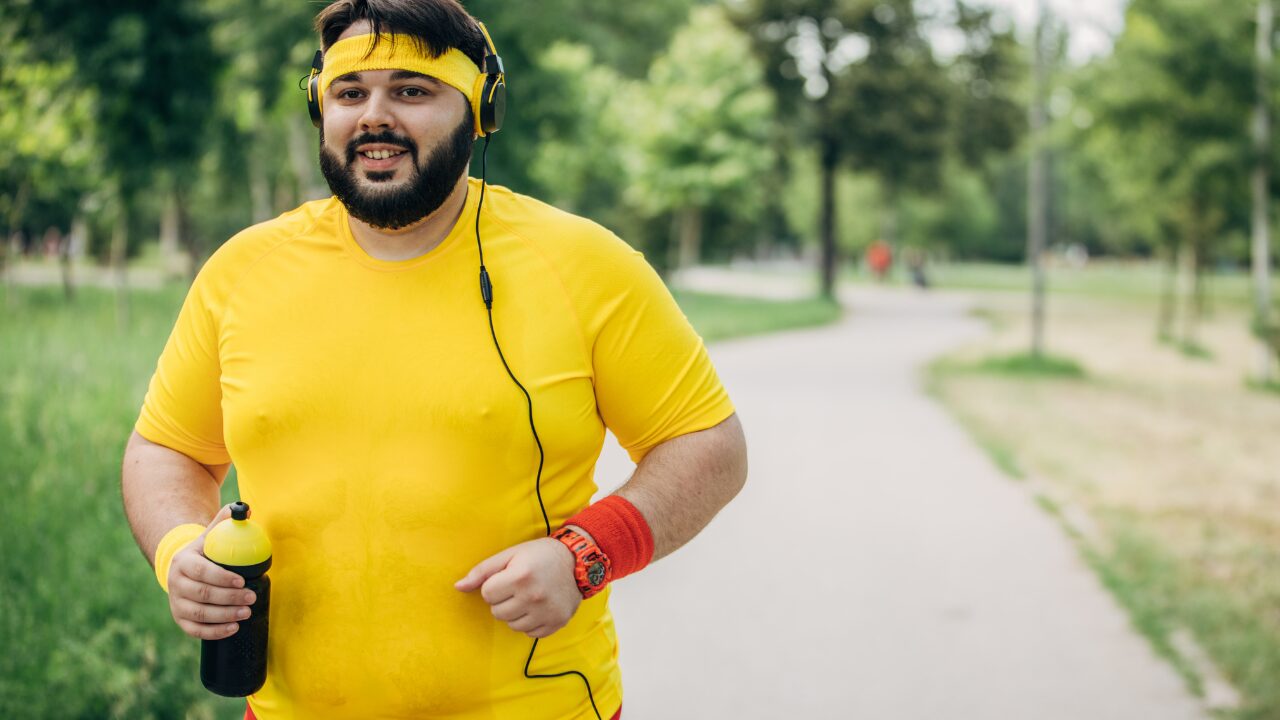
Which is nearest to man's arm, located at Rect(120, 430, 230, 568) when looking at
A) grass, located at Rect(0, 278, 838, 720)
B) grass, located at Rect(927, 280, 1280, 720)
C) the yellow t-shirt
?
the yellow t-shirt

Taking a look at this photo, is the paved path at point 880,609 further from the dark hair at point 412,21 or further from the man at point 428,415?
the dark hair at point 412,21

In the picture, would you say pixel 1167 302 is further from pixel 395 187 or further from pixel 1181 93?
pixel 395 187

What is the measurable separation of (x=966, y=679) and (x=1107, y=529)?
3.09 meters

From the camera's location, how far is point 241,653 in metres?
1.89

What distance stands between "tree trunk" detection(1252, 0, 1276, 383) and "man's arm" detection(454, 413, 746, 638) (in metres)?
15.2

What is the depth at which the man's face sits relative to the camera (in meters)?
1.92

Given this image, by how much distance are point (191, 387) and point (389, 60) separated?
68cm

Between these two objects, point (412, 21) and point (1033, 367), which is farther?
point (1033, 367)

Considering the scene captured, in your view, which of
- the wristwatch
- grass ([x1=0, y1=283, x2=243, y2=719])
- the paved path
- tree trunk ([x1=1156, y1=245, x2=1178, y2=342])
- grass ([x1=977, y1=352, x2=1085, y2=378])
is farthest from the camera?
tree trunk ([x1=1156, y1=245, x2=1178, y2=342])

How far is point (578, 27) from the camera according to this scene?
1408 cm

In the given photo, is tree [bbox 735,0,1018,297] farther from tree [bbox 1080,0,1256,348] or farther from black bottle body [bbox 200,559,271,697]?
black bottle body [bbox 200,559,271,697]

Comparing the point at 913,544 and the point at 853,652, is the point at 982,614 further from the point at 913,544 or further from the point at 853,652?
the point at 913,544

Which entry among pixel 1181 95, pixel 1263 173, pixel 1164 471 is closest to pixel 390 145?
pixel 1164 471

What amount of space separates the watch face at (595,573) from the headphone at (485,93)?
2.54ft
